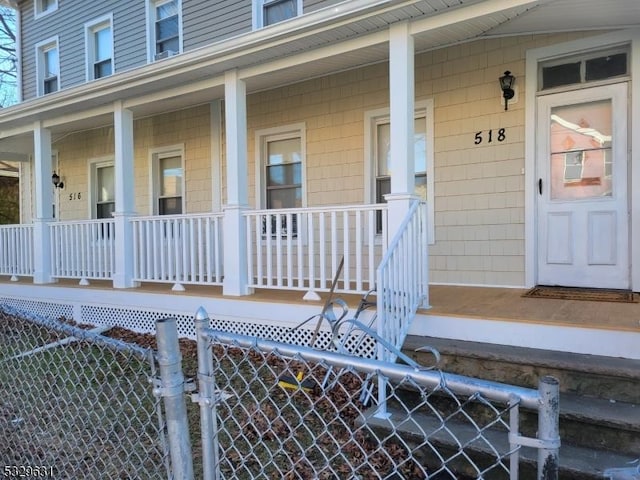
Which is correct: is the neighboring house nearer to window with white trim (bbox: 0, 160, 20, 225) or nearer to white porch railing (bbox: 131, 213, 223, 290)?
white porch railing (bbox: 131, 213, 223, 290)

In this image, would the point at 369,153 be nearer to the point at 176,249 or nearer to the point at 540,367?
the point at 176,249

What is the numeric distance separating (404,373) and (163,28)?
364 inches

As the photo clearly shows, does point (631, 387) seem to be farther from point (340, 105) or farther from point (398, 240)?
point (340, 105)

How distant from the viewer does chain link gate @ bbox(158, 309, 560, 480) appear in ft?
3.56

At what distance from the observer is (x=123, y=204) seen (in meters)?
6.64

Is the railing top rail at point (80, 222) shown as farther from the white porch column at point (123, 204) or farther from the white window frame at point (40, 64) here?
the white window frame at point (40, 64)

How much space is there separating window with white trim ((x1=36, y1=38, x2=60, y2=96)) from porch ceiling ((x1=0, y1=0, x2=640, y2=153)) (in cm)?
426

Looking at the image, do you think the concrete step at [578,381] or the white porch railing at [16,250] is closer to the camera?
the concrete step at [578,381]

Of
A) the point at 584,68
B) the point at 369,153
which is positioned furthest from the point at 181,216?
the point at 584,68

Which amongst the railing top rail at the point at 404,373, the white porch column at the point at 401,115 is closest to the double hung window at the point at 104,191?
the white porch column at the point at 401,115

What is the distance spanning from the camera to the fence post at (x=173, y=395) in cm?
138

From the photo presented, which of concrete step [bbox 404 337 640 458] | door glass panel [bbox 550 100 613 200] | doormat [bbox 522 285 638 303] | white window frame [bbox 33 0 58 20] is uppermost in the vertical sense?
white window frame [bbox 33 0 58 20]

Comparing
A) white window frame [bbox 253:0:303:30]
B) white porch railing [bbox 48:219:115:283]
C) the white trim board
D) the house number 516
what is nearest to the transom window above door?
the house number 516

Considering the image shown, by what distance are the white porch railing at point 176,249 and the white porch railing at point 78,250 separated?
1.87ft
